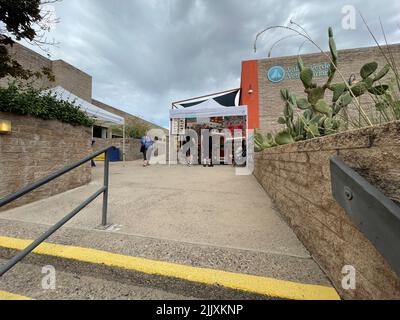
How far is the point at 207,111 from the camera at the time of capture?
8117 mm

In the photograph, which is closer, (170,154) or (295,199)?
(295,199)

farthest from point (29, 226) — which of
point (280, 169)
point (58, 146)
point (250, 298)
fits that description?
point (280, 169)

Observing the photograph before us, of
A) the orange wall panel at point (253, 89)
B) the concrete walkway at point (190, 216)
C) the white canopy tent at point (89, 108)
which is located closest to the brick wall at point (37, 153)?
the concrete walkway at point (190, 216)

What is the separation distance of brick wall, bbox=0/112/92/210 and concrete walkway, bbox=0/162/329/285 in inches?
12.6

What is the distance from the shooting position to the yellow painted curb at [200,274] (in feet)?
3.89

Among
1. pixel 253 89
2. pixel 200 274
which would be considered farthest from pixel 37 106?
pixel 253 89

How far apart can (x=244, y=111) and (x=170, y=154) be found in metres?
4.68

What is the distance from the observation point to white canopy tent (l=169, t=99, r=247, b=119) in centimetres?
779

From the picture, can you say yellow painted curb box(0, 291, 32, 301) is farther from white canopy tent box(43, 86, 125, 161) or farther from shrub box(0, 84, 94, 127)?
white canopy tent box(43, 86, 125, 161)

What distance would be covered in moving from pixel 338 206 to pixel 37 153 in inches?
164

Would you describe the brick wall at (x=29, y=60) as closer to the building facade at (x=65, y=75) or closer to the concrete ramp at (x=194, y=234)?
the building facade at (x=65, y=75)

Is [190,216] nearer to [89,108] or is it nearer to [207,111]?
[207,111]
